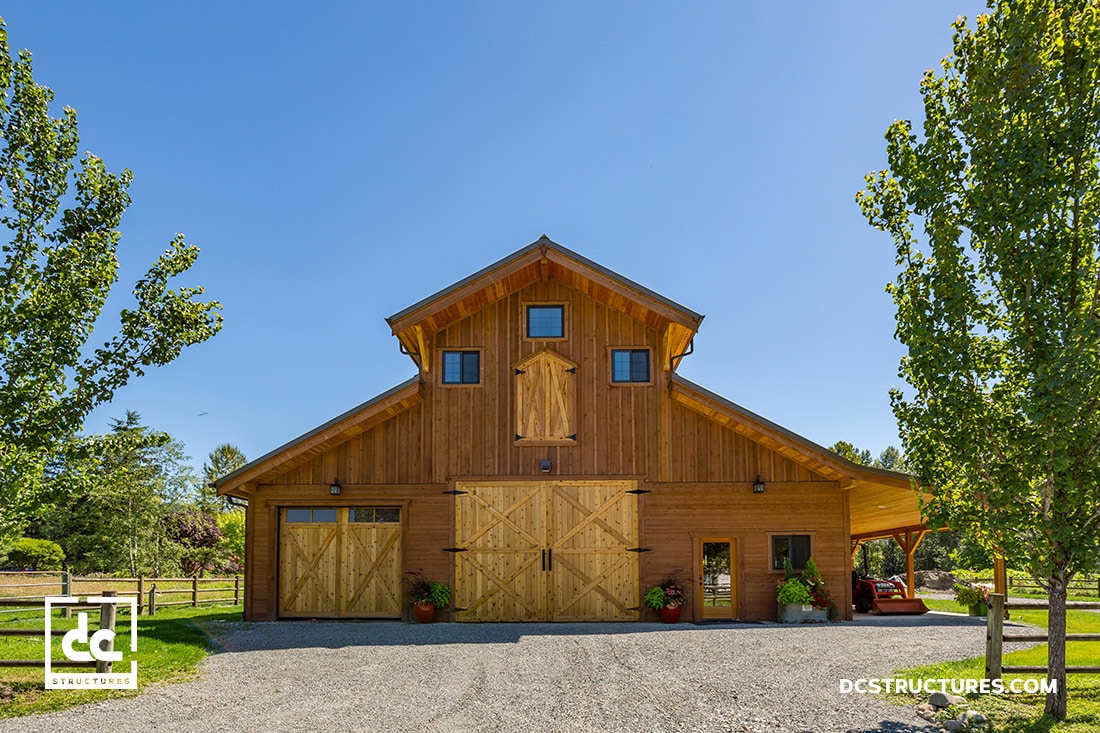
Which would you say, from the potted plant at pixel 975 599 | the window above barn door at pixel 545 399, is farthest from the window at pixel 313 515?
the potted plant at pixel 975 599

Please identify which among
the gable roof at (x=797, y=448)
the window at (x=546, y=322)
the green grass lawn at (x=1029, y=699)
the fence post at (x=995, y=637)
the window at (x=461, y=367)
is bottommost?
the green grass lawn at (x=1029, y=699)

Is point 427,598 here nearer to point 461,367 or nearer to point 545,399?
point 545,399

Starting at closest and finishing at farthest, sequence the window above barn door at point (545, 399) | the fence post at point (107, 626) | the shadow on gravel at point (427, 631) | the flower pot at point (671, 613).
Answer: the fence post at point (107, 626) → the shadow on gravel at point (427, 631) → the flower pot at point (671, 613) → the window above barn door at point (545, 399)

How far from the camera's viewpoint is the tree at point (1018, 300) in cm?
800

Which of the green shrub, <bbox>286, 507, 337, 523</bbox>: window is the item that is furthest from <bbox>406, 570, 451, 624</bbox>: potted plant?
the green shrub

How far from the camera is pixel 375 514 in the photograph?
18141 millimetres

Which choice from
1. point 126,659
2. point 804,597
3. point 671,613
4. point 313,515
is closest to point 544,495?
point 671,613

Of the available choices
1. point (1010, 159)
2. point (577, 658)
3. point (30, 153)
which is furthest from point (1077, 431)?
point (30, 153)

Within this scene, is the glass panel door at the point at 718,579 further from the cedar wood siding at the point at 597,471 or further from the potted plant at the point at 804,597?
the potted plant at the point at 804,597

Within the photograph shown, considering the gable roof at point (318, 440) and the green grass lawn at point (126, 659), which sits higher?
the gable roof at point (318, 440)

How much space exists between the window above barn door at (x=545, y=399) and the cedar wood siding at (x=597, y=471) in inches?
6.0

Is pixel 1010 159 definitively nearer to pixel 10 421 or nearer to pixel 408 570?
pixel 10 421

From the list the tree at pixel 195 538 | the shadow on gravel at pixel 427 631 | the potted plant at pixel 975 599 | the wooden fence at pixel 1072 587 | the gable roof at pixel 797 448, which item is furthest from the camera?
the tree at pixel 195 538

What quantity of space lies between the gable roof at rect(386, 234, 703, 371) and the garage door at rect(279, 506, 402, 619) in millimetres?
3435
